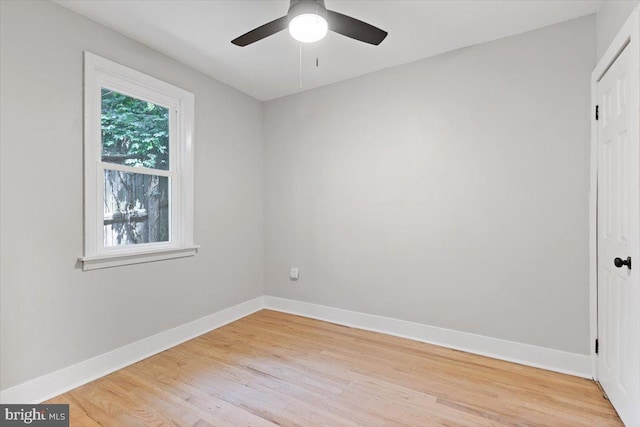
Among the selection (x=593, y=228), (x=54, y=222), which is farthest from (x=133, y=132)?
(x=593, y=228)

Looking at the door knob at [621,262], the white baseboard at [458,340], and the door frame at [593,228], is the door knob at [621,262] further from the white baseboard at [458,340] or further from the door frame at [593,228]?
the white baseboard at [458,340]

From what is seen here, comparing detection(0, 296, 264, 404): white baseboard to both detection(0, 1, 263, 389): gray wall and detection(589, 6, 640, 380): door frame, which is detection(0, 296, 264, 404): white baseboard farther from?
detection(589, 6, 640, 380): door frame

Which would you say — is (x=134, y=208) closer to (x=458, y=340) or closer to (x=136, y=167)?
(x=136, y=167)

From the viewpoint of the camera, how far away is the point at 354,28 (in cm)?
175

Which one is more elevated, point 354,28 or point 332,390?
point 354,28

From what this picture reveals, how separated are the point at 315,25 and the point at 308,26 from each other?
38mm

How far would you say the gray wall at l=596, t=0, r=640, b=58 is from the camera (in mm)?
1696

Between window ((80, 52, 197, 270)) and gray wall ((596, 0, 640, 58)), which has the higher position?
gray wall ((596, 0, 640, 58))

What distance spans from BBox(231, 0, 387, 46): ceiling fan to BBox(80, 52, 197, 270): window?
132 centimetres

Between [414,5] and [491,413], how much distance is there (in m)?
2.67

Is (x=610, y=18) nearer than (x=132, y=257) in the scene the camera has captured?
Yes

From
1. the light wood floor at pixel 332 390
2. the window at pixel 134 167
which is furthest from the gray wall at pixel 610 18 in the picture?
the window at pixel 134 167

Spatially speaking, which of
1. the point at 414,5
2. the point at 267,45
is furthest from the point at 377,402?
the point at 267,45

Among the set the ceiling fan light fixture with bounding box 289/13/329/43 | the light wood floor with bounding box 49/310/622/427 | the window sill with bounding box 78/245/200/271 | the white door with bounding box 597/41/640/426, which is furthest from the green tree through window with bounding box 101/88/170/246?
the white door with bounding box 597/41/640/426
